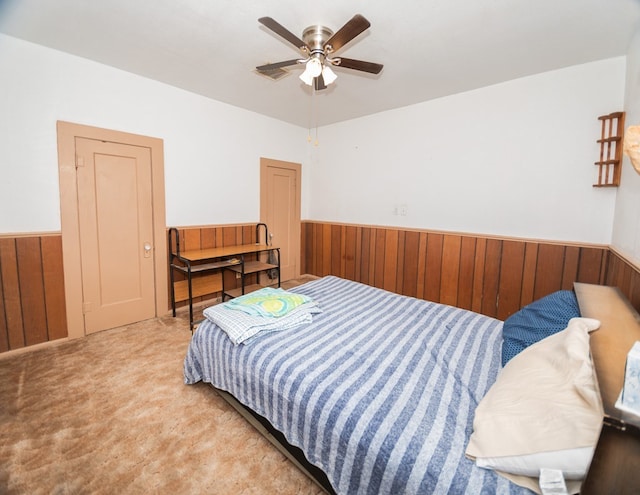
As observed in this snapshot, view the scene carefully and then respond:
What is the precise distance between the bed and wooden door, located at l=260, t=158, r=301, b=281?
263cm

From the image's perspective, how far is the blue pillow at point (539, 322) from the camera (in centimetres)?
144

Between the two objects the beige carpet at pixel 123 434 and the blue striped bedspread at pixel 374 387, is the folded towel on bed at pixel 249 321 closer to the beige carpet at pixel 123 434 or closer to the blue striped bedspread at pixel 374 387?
the blue striped bedspread at pixel 374 387

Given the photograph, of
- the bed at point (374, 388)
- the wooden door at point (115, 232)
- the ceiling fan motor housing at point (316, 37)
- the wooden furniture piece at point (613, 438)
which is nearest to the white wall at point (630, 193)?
the bed at point (374, 388)

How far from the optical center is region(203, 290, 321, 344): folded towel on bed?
1.66 meters

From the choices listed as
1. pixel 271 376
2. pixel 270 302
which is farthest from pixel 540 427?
pixel 270 302

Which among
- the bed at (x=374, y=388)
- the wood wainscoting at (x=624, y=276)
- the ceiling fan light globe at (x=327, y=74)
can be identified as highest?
the ceiling fan light globe at (x=327, y=74)

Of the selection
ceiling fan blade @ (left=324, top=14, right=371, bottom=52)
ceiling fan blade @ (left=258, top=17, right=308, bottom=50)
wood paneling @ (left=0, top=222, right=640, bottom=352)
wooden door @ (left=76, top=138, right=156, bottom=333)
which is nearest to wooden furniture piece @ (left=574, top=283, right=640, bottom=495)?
wood paneling @ (left=0, top=222, right=640, bottom=352)

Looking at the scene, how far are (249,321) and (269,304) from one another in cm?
21

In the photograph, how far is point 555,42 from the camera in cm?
222

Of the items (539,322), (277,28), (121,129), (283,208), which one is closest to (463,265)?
(539,322)

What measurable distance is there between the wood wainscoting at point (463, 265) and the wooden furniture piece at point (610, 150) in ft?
2.00

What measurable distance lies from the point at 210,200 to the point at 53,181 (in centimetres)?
149

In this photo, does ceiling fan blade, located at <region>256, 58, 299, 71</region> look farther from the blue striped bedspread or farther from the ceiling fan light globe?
the blue striped bedspread

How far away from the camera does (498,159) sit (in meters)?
3.04
